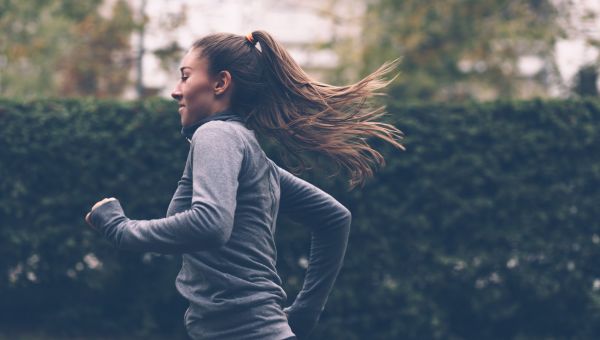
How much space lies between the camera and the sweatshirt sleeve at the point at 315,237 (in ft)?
9.42

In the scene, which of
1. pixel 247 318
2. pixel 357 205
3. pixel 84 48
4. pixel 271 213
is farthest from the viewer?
pixel 84 48

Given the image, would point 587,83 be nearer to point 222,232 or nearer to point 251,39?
point 251,39

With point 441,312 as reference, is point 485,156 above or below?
above

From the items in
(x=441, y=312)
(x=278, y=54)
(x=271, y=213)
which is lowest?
(x=441, y=312)

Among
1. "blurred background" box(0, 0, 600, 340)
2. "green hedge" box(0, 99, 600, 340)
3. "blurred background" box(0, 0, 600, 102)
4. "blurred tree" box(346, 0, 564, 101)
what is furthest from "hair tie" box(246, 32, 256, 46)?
"blurred tree" box(346, 0, 564, 101)

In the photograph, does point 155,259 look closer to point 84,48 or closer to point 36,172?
point 36,172

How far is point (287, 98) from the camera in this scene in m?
2.80

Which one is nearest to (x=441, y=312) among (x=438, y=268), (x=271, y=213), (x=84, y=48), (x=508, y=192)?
(x=438, y=268)

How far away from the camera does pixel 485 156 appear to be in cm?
717

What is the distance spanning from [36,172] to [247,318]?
515 cm

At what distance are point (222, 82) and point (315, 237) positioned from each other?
655 mm

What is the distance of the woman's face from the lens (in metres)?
2.63

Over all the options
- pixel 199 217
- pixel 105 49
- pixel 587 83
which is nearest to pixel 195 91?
pixel 199 217

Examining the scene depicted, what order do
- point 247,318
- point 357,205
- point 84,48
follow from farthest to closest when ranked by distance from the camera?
point 84,48 < point 357,205 < point 247,318
